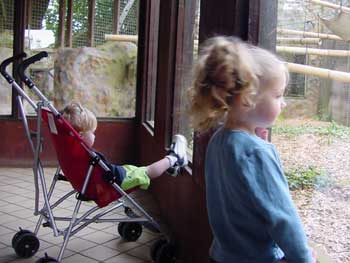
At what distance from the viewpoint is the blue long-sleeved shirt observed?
1.05 m

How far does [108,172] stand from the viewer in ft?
7.88

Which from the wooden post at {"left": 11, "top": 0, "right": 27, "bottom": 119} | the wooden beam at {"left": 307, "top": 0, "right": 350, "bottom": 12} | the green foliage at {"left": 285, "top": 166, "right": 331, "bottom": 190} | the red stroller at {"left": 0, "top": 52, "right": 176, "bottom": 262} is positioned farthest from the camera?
the wooden post at {"left": 11, "top": 0, "right": 27, "bottom": 119}

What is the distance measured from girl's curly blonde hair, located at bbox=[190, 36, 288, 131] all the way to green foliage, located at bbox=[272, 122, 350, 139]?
25 cm

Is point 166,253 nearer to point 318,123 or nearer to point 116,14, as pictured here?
point 318,123

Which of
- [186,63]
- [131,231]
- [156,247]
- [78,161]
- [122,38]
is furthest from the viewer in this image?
[122,38]

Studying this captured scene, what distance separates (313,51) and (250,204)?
0.54 m

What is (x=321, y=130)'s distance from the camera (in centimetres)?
134

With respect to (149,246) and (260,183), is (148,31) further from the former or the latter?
(260,183)

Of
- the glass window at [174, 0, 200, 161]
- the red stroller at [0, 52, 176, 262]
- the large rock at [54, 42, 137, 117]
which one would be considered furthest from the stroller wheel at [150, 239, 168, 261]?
the large rock at [54, 42, 137, 117]

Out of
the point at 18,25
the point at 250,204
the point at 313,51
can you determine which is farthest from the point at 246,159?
the point at 18,25

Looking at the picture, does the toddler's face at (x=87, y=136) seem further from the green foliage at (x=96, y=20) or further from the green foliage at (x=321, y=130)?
the green foliage at (x=96, y=20)

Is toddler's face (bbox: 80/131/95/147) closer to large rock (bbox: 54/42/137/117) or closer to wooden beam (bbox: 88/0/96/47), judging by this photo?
large rock (bbox: 54/42/137/117)

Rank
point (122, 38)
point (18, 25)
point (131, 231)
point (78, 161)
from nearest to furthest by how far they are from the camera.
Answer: point (78, 161) → point (131, 231) → point (18, 25) → point (122, 38)

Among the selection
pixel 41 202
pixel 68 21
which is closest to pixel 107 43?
pixel 68 21
